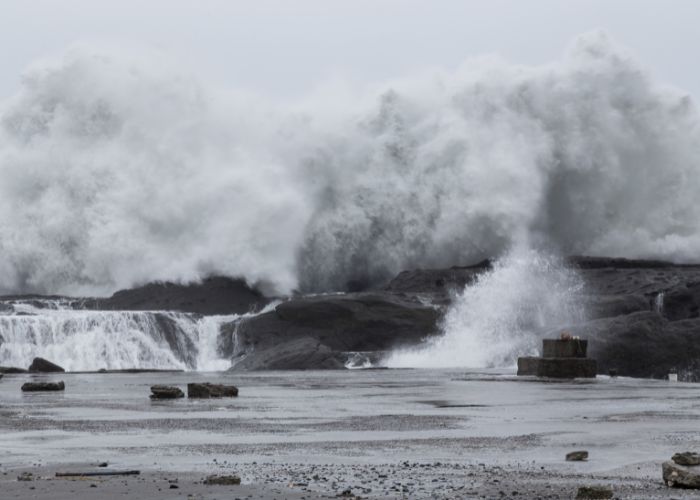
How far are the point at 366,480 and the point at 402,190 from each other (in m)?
55.7

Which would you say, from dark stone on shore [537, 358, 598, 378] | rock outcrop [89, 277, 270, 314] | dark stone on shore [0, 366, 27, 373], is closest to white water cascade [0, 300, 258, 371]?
dark stone on shore [0, 366, 27, 373]

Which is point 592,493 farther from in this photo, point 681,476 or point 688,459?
point 688,459

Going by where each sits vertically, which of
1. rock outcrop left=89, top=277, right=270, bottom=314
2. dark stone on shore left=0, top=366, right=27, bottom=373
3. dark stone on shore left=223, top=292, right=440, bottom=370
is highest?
rock outcrop left=89, top=277, right=270, bottom=314

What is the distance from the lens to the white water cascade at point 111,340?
48656 millimetres

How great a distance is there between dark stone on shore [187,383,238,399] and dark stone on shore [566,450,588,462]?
14.0m

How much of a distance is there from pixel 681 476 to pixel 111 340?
40557 millimetres

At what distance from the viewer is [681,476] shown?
10.8 metres

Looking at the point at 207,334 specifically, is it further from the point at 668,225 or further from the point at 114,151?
the point at 668,225

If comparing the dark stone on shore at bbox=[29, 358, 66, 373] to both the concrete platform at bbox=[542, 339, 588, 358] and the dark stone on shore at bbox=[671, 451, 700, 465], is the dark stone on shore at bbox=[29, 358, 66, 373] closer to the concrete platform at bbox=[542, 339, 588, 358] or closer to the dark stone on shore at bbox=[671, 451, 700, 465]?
the concrete platform at bbox=[542, 339, 588, 358]

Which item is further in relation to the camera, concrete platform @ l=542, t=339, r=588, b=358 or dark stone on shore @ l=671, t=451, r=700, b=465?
→ concrete platform @ l=542, t=339, r=588, b=358

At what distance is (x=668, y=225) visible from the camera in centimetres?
6775

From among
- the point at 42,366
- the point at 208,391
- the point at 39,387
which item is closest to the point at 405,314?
the point at 42,366

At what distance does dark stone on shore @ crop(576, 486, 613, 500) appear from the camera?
10.2 meters

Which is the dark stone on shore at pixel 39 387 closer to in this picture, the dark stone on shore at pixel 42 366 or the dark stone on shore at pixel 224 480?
the dark stone on shore at pixel 42 366
